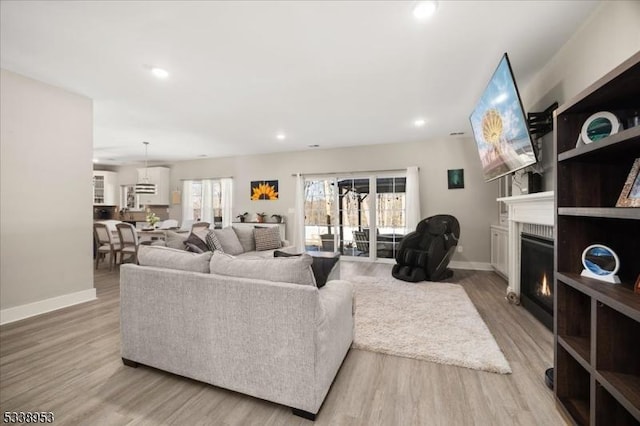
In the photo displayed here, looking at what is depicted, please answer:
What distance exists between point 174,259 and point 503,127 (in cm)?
308

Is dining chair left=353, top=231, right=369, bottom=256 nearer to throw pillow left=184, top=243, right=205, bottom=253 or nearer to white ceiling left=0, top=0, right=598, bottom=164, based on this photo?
white ceiling left=0, top=0, right=598, bottom=164

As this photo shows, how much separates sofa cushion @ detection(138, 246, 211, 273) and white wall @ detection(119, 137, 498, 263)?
4.51 m

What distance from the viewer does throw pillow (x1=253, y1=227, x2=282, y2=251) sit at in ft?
15.2

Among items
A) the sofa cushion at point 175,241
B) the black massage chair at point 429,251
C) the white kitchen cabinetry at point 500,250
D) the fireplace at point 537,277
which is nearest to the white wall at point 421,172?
the white kitchen cabinetry at point 500,250

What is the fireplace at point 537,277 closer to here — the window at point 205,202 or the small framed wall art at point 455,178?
the small framed wall art at point 455,178

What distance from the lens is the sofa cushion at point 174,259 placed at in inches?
69.4

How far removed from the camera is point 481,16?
1921 mm

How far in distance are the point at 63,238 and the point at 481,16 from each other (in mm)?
4766

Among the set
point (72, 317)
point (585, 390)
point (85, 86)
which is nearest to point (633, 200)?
point (585, 390)

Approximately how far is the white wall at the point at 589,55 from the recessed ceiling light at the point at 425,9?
115 cm

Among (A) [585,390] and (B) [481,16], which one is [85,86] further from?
(A) [585,390]

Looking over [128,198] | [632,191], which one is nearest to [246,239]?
[632,191]

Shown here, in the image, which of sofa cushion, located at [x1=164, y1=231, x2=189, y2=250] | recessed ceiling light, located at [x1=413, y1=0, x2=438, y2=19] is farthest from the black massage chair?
sofa cushion, located at [x1=164, y1=231, x2=189, y2=250]

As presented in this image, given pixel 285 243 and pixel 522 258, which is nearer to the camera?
pixel 522 258
